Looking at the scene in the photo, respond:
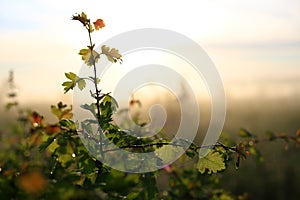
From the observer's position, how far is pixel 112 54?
7.62 ft

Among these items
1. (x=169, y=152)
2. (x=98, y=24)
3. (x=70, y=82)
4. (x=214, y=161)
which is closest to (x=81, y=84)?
(x=70, y=82)

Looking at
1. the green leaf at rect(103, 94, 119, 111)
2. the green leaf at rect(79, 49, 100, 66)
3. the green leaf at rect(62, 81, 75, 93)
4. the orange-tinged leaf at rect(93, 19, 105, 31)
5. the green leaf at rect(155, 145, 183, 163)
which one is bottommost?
the green leaf at rect(155, 145, 183, 163)

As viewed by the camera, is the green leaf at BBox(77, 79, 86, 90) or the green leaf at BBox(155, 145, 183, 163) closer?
the green leaf at BBox(155, 145, 183, 163)

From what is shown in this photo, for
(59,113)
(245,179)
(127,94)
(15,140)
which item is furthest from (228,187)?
(59,113)

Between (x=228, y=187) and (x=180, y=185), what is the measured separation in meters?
5.07

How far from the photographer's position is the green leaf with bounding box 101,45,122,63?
7.61 feet

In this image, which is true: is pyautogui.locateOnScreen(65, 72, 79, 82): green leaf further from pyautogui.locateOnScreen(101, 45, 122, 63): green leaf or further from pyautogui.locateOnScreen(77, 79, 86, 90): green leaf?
pyautogui.locateOnScreen(101, 45, 122, 63): green leaf

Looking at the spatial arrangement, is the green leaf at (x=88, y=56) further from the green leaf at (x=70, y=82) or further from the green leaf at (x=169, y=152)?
the green leaf at (x=169, y=152)

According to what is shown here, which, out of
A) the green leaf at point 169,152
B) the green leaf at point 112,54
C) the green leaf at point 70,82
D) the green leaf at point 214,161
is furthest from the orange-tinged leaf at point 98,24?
the green leaf at point 214,161

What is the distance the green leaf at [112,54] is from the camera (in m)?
2.32

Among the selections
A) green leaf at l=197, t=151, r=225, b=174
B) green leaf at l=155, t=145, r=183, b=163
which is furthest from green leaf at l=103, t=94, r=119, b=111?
green leaf at l=197, t=151, r=225, b=174

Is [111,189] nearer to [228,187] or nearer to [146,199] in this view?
[146,199]

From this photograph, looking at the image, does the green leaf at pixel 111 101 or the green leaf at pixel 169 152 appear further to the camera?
the green leaf at pixel 111 101

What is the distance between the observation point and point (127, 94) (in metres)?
3.36
